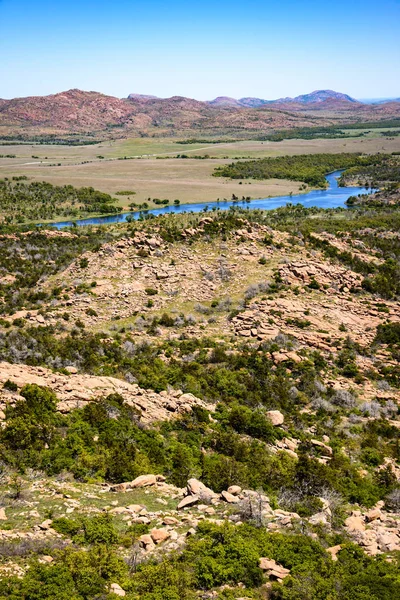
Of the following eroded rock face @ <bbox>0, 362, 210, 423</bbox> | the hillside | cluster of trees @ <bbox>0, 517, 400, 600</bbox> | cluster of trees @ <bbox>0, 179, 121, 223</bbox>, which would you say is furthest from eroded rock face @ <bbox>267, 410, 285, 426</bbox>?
cluster of trees @ <bbox>0, 179, 121, 223</bbox>

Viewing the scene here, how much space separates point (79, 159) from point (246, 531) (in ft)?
484

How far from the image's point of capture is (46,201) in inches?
3056

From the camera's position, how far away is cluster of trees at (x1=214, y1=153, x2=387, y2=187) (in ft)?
354

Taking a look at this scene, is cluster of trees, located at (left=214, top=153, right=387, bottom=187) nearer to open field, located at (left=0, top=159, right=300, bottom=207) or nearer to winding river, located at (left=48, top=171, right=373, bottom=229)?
open field, located at (left=0, top=159, right=300, bottom=207)

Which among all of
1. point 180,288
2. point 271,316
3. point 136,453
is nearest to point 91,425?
point 136,453

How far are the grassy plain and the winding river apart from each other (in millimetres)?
3753

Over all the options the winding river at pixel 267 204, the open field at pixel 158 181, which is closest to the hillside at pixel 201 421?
the winding river at pixel 267 204

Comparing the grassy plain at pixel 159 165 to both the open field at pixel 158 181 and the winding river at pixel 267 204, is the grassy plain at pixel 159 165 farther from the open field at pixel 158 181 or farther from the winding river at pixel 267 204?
the winding river at pixel 267 204

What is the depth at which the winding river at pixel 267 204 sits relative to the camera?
6779 centimetres

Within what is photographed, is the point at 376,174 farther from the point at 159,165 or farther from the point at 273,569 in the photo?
the point at 273,569

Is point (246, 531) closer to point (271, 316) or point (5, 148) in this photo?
point (271, 316)

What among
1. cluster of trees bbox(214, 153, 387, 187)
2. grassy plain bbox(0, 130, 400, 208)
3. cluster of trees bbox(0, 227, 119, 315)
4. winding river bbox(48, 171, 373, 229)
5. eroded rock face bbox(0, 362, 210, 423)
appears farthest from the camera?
cluster of trees bbox(214, 153, 387, 187)

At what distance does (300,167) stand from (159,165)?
38.2 m

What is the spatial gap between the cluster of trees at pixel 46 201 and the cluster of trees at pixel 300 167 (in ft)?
131
